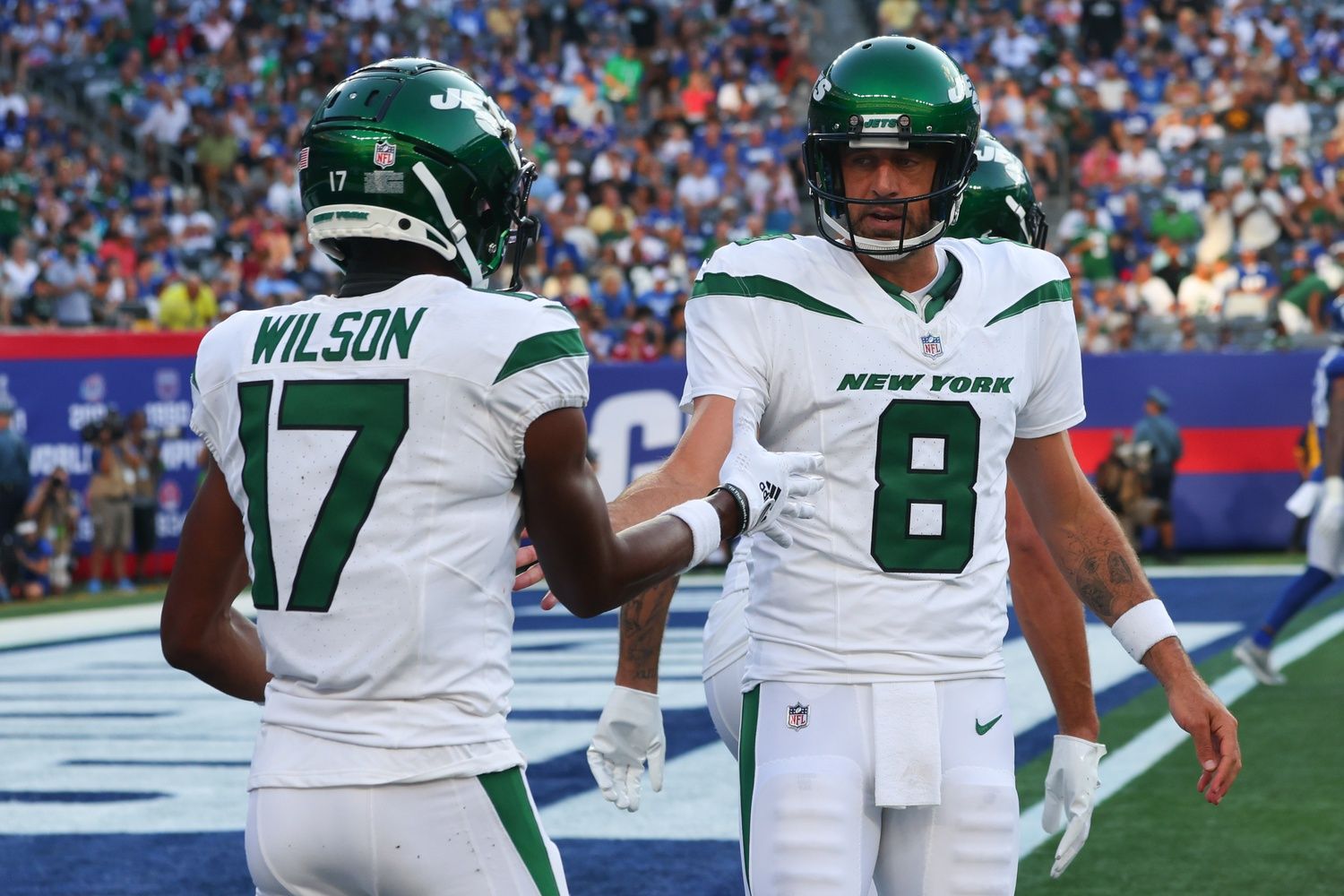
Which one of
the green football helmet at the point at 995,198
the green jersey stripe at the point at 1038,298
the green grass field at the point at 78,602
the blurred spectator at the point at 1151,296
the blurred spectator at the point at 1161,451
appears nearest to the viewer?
the green jersey stripe at the point at 1038,298

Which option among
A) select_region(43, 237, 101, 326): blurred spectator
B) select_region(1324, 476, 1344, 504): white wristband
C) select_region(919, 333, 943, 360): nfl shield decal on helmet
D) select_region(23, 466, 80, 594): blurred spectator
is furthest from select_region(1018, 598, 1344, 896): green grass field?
select_region(43, 237, 101, 326): blurred spectator

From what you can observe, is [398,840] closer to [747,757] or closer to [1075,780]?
[747,757]

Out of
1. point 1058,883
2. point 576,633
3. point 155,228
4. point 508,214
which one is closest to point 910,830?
point 508,214

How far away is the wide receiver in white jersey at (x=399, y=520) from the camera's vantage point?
2.50 m

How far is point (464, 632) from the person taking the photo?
2.55 metres

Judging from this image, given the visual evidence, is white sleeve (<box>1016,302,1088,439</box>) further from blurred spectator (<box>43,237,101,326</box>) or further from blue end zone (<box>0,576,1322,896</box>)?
blurred spectator (<box>43,237,101,326</box>)

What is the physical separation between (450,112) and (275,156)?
1854cm

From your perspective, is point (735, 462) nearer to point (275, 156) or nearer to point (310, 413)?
point (310, 413)

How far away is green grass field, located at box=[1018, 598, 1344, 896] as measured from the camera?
565 centimetres

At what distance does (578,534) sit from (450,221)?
1.58ft

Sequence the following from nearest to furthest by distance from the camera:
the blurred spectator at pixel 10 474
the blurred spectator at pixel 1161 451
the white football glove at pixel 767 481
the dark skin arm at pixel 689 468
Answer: the white football glove at pixel 767 481, the dark skin arm at pixel 689 468, the blurred spectator at pixel 10 474, the blurred spectator at pixel 1161 451

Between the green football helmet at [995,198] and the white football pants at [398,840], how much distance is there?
200cm

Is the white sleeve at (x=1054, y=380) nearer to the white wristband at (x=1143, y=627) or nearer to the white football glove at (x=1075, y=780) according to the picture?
the white wristband at (x=1143, y=627)

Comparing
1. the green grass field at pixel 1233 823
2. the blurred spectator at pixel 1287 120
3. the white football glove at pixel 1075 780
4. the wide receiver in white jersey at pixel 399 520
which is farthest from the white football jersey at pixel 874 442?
the blurred spectator at pixel 1287 120
